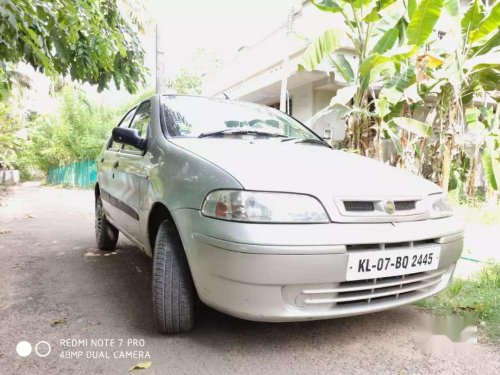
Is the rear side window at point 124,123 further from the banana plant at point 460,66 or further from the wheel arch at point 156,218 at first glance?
the banana plant at point 460,66

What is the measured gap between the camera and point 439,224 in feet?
7.47

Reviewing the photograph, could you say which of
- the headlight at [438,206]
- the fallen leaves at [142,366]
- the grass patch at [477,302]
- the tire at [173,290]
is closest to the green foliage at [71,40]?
the tire at [173,290]

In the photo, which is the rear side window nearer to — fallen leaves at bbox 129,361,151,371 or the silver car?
the silver car

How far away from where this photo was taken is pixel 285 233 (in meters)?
1.85

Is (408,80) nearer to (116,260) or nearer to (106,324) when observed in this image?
(116,260)

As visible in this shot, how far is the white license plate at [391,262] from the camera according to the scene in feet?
6.28

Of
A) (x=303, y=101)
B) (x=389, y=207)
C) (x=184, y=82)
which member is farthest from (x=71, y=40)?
(x=184, y=82)

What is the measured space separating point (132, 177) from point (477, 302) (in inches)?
106

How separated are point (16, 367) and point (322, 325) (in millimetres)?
1699

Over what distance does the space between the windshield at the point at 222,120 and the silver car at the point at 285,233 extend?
0.70 ft

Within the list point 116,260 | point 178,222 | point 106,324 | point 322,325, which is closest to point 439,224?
point 322,325

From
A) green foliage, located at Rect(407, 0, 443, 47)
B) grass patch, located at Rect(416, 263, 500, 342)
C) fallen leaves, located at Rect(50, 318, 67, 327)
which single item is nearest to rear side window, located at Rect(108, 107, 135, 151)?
fallen leaves, located at Rect(50, 318, 67, 327)

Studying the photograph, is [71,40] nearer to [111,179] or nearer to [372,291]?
[111,179]

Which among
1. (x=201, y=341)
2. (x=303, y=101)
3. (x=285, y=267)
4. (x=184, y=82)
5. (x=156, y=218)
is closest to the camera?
(x=285, y=267)
